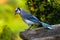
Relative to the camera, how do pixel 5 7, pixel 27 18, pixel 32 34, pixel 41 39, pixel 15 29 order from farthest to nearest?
pixel 5 7, pixel 15 29, pixel 27 18, pixel 32 34, pixel 41 39

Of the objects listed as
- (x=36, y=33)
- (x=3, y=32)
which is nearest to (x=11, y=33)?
(x=3, y=32)

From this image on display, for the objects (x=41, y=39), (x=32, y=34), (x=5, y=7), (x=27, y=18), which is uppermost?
(x=5, y=7)

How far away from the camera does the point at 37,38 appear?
4.64 m

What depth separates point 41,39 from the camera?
4535 millimetres

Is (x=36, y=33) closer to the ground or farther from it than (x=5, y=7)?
closer to the ground

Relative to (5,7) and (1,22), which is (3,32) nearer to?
(1,22)

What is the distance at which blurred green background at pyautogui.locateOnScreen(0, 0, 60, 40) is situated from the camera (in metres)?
6.19

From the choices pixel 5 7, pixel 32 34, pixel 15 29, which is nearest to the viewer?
pixel 32 34

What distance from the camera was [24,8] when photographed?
6.79 metres

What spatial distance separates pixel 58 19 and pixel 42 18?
378mm

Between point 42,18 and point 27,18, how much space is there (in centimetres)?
51

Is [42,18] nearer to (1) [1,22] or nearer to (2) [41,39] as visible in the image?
(1) [1,22]

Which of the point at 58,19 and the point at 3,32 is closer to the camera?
the point at 58,19

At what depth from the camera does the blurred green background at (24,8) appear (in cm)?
619
